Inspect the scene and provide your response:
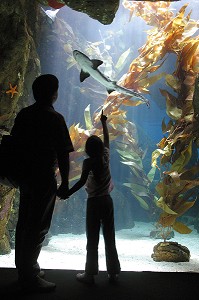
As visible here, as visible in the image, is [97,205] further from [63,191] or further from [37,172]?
[37,172]

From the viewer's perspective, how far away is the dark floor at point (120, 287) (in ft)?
7.28

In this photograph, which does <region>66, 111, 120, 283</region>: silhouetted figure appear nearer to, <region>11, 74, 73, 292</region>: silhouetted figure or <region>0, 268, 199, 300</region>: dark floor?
<region>0, 268, 199, 300</region>: dark floor

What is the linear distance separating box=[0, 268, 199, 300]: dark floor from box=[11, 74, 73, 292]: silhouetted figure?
0.50 feet

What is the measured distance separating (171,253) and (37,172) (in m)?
3.68

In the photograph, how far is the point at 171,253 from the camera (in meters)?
5.14

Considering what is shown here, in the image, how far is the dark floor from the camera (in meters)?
2.22

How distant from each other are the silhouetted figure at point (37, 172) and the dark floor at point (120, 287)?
0.50 feet

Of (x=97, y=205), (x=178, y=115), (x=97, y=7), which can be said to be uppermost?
(x=97, y=7)

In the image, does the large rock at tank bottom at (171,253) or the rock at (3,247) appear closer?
the large rock at tank bottom at (171,253)

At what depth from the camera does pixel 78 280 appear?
2682mm

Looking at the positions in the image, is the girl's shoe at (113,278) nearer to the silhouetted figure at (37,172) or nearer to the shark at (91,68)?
the silhouetted figure at (37,172)

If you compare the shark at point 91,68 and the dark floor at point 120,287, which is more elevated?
the shark at point 91,68


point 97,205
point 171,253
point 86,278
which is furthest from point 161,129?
point 86,278

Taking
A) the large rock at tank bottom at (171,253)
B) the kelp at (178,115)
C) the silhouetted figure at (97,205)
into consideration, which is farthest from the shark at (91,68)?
the large rock at tank bottom at (171,253)
